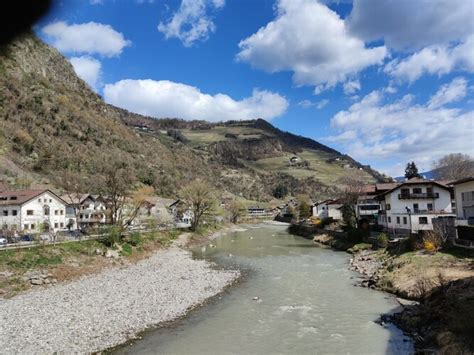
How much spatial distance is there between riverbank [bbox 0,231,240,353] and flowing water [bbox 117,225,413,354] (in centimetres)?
148

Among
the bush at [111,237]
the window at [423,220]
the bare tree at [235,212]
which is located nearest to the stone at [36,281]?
the bush at [111,237]

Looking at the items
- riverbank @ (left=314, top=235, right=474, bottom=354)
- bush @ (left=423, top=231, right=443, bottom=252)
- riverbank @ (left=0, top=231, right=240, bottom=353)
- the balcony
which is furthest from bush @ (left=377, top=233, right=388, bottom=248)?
riverbank @ (left=0, top=231, right=240, bottom=353)

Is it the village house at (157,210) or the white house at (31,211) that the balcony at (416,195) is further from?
the white house at (31,211)

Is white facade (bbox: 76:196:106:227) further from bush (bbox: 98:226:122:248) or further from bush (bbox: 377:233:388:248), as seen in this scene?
bush (bbox: 377:233:388:248)

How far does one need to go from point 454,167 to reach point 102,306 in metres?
81.4

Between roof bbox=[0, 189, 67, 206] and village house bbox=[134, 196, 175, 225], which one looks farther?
village house bbox=[134, 196, 175, 225]

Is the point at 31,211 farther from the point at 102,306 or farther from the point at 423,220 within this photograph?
the point at 423,220

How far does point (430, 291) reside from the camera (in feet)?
69.2

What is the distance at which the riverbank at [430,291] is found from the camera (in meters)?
14.1

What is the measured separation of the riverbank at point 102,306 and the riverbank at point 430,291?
11.0 metres

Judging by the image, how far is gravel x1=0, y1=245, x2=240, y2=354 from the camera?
15.9m

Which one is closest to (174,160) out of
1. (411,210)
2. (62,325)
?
(411,210)

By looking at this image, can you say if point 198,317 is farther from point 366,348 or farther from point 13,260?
point 13,260

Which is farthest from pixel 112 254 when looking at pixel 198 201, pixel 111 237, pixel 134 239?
pixel 198 201
